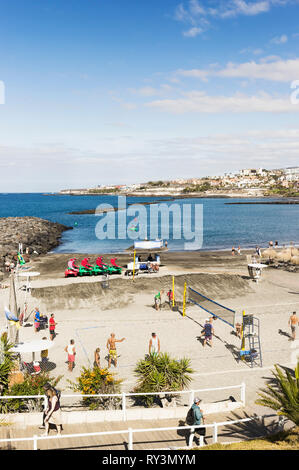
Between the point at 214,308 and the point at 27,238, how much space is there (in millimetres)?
39120

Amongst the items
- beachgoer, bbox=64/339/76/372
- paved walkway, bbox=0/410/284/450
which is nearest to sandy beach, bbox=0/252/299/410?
beachgoer, bbox=64/339/76/372

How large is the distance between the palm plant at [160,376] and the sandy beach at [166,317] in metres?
1.03

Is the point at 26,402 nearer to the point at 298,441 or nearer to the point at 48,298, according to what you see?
the point at 298,441

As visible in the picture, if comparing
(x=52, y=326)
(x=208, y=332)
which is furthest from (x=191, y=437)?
(x=52, y=326)

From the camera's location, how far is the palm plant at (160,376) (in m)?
10.7

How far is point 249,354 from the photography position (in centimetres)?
1462

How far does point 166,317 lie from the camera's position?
65.6 ft

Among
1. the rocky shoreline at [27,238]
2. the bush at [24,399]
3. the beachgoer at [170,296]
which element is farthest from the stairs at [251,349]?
the rocky shoreline at [27,238]

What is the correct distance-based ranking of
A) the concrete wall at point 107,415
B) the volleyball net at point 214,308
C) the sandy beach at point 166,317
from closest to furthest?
1. the concrete wall at point 107,415
2. the sandy beach at point 166,317
3. the volleyball net at point 214,308

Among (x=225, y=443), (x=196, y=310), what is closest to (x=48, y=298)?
(x=196, y=310)

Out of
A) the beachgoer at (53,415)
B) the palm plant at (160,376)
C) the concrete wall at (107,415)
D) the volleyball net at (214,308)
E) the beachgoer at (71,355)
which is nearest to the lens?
the beachgoer at (53,415)

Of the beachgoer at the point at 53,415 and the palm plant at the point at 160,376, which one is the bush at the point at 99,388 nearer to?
the palm plant at the point at 160,376

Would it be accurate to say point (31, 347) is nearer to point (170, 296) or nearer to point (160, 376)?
point (160, 376)

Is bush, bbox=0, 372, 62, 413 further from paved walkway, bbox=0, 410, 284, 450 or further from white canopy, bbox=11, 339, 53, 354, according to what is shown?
white canopy, bbox=11, 339, 53, 354
